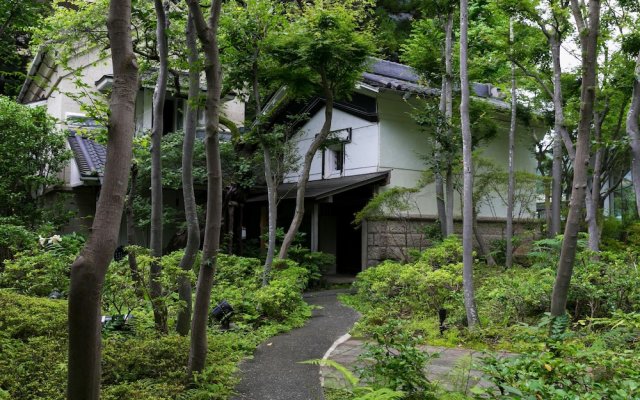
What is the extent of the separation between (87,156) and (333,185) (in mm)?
7690

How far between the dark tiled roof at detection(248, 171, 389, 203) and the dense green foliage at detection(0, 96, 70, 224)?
250 inches

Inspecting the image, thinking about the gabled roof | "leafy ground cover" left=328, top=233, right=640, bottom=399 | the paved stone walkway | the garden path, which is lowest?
the garden path

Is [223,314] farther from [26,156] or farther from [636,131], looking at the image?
[26,156]

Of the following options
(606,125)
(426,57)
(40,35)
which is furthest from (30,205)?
(606,125)

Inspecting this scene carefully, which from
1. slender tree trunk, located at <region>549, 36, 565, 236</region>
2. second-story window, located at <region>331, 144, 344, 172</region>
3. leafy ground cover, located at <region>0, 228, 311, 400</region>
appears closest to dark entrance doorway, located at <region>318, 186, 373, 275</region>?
second-story window, located at <region>331, 144, 344, 172</region>

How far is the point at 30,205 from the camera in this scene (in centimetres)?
1412

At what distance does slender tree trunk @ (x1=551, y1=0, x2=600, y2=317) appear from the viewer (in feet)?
20.7

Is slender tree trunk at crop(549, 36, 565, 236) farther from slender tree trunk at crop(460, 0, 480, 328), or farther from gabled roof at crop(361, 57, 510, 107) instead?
slender tree trunk at crop(460, 0, 480, 328)

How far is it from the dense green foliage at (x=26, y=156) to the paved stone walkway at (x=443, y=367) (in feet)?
34.2

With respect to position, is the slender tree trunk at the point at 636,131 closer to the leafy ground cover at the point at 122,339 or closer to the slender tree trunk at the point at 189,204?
the leafy ground cover at the point at 122,339

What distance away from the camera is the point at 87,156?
51.3 feet

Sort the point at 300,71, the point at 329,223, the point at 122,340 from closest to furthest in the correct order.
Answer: the point at 122,340, the point at 300,71, the point at 329,223

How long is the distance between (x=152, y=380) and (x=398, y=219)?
1149cm

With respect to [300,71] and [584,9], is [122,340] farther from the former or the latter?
[584,9]
